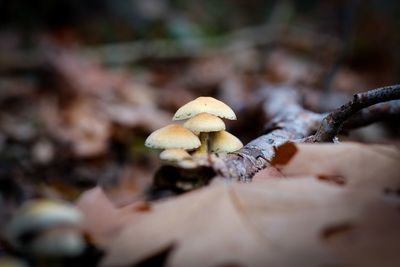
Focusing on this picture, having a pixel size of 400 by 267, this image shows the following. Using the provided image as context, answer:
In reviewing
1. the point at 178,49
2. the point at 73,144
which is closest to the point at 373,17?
the point at 178,49

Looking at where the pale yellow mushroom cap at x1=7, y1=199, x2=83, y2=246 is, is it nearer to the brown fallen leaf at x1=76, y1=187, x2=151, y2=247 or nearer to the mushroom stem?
the brown fallen leaf at x1=76, y1=187, x2=151, y2=247

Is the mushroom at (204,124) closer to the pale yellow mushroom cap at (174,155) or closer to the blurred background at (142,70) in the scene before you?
the pale yellow mushroom cap at (174,155)

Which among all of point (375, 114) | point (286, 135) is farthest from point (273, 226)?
point (375, 114)

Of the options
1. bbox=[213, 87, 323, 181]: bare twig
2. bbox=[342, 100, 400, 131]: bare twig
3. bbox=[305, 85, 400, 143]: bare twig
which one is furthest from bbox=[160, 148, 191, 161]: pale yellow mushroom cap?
bbox=[342, 100, 400, 131]: bare twig

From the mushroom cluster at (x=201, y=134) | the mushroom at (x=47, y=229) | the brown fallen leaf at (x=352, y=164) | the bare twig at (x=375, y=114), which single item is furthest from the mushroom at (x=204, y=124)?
the bare twig at (x=375, y=114)

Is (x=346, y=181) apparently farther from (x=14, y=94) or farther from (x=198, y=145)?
(x=14, y=94)

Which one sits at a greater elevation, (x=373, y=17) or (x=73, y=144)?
(x=373, y=17)
